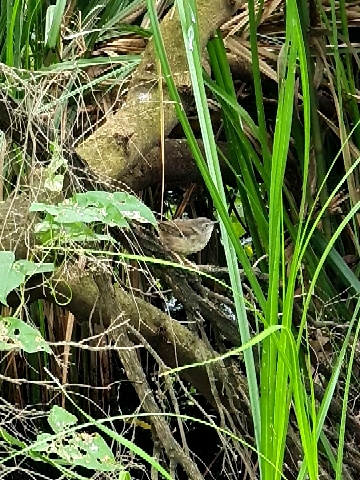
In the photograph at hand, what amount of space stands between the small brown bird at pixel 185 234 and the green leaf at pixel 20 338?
0.36 m

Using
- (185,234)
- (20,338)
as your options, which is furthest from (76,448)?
(185,234)

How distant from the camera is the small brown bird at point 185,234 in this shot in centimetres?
92

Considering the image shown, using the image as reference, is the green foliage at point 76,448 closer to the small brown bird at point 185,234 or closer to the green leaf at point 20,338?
the green leaf at point 20,338

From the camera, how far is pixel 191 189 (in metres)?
1.30

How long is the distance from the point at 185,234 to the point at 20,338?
20.2 inches

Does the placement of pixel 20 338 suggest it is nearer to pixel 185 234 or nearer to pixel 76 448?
pixel 76 448

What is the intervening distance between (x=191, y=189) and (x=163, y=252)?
60 cm

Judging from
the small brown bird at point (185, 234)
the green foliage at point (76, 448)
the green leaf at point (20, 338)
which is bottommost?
the small brown bird at point (185, 234)

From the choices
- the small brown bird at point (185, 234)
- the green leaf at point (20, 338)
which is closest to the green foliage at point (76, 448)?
the green leaf at point (20, 338)

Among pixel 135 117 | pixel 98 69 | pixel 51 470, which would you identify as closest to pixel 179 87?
pixel 135 117

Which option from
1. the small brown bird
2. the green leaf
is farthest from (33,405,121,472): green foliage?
the small brown bird

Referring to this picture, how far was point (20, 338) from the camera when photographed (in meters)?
0.50

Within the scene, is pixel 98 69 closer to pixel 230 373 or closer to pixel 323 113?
pixel 323 113

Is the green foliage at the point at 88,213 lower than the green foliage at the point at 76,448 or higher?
higher
